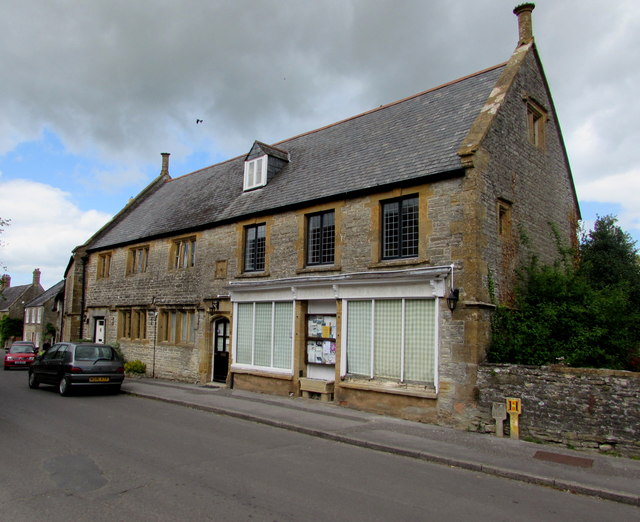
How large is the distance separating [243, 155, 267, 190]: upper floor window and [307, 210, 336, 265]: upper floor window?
3.99 m

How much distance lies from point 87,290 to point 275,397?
16613 millimetres

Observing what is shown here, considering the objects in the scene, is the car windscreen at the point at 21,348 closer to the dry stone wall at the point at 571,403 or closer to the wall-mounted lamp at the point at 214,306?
the wall-mounted lamp at the point at 214,306

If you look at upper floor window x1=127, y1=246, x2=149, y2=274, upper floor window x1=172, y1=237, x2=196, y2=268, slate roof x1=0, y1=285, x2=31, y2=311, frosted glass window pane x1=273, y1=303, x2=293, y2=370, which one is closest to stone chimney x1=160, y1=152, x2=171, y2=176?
upper floor window x1=127, y1=246, x2=149, y2=274

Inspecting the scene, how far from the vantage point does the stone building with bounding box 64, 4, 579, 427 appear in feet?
37.4

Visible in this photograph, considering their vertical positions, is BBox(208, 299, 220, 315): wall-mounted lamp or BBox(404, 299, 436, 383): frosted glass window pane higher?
BBox(208, 299, 220, 315): wall-mounted lamp

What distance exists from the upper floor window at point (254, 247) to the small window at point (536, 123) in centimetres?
904

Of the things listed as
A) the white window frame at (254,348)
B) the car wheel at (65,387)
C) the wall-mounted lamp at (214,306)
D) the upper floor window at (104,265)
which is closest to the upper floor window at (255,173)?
the wall-mounted lamp at (214,306)

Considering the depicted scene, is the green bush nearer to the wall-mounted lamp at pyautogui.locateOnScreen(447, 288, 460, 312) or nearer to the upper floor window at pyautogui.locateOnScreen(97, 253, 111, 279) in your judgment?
the upper floor window at pyautogui.locateOnScreen(97, 253, 111, 279)

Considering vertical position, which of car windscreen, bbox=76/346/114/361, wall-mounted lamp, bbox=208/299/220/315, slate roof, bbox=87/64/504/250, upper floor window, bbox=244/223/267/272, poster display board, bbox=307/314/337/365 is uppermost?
slate roof, bbox=87/64/504/250

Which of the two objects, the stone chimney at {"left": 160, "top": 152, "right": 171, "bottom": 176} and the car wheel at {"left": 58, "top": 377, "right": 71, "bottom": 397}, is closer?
the car wheel at {"left": 58, "top": 377, "right": 71, "bottom": 397}

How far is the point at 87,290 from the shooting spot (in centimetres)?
2644

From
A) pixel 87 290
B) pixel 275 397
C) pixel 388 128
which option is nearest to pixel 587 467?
pixel 275 397

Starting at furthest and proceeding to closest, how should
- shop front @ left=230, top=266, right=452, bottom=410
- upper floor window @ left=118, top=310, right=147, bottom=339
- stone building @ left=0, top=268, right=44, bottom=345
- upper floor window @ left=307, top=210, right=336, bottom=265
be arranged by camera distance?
stone building @ left=0, top=268, right=44, bottom=345 → upper floor window @ left=118, top=310, right=147, bottom=339 → upper floor window @ left=307, top=210, right=336, bottom=265 → shop front @ left=230, top=266, right=452, bottom=410

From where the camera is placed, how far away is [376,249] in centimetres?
1295
